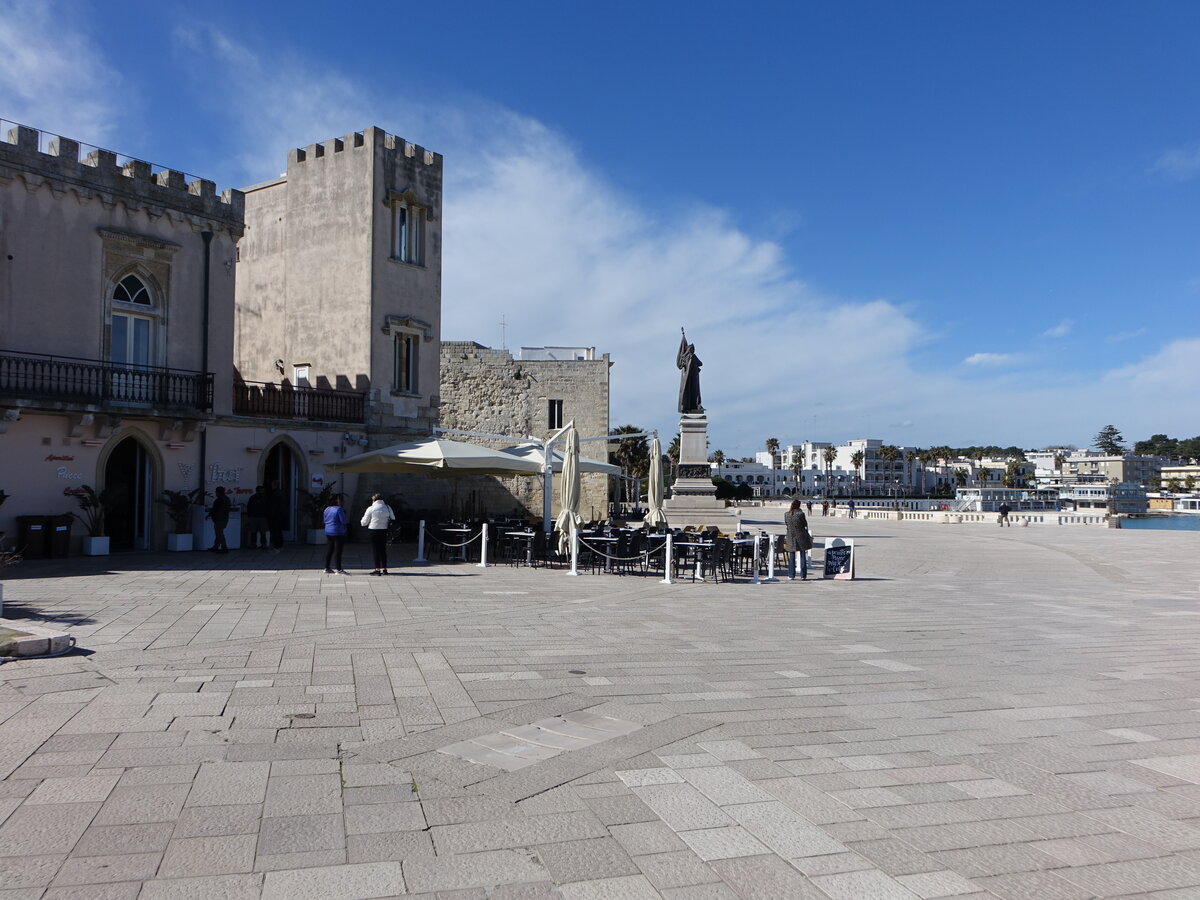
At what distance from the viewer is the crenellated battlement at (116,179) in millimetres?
16922

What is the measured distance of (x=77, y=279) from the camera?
1766cm

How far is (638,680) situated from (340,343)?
63.5 ft

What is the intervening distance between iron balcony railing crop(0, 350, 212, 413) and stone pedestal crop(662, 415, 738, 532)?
13.2 metres

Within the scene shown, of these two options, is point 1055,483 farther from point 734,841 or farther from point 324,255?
point 734,841

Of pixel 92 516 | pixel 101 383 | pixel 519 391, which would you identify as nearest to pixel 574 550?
pixel 92 516

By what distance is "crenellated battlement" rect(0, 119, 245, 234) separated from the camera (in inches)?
666

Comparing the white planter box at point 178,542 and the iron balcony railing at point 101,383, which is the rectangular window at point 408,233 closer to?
the iron balcony railing at point 101,383

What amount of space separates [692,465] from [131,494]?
49.9 feet

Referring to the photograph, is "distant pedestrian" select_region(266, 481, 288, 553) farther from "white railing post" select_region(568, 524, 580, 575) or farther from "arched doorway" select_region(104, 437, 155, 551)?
"white railing post" select_region(568, 524, 580, 575)

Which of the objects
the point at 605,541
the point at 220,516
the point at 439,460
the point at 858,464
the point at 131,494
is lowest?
the point at 605,541

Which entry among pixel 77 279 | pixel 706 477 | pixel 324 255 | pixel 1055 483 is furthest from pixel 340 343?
pixel 1055 483

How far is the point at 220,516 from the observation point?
18.3 metres

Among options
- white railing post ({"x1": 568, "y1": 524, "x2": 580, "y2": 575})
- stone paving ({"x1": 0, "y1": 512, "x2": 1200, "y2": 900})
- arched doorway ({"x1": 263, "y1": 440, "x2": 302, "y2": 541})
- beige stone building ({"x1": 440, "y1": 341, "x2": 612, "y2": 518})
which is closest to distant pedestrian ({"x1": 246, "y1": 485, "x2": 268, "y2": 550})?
arched doorway ({"x1": 263, "y1": 440, "x2": 302, "y2": 541})

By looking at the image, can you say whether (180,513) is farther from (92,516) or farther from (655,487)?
(655,487)
